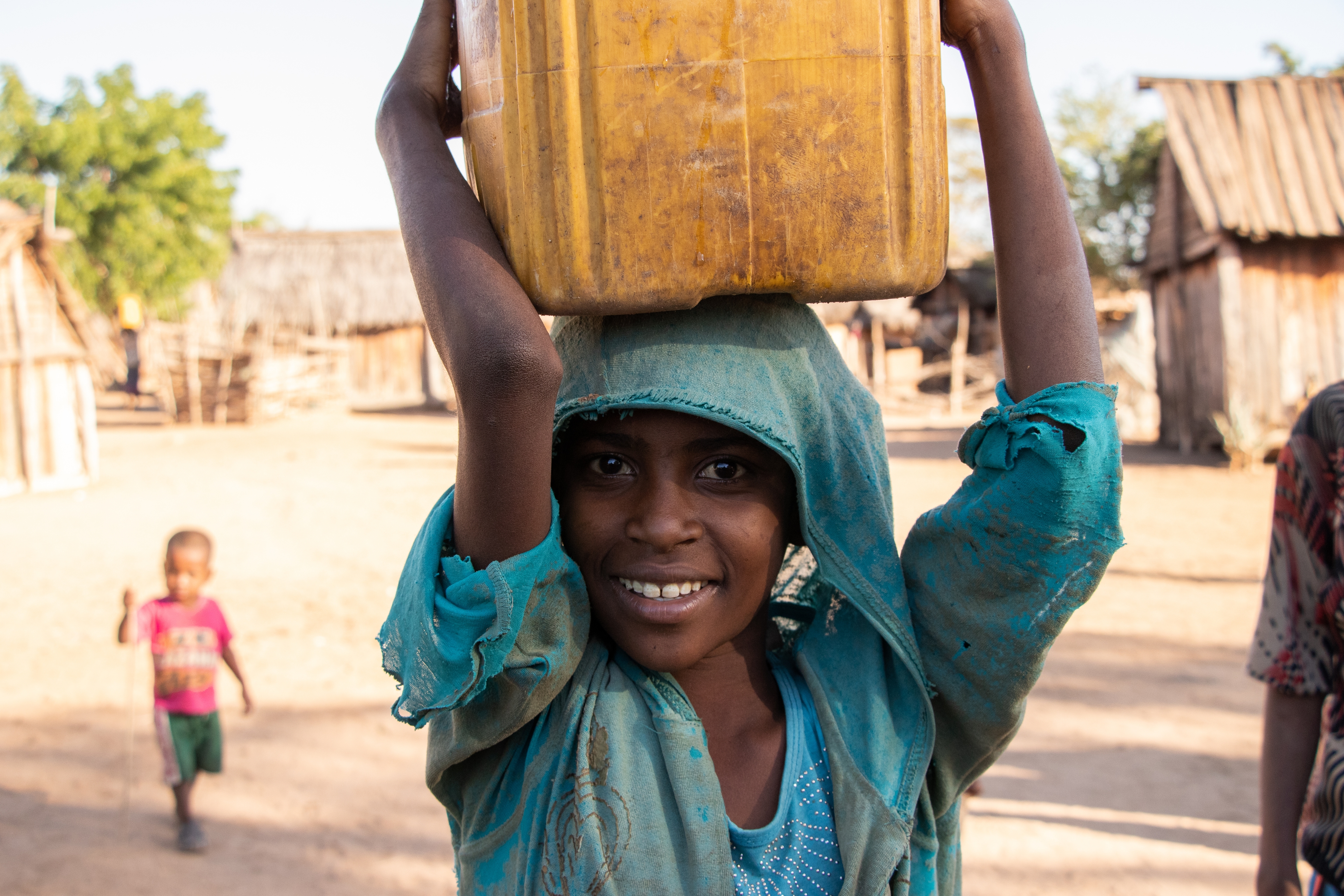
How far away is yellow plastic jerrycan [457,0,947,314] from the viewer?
42.1 inches

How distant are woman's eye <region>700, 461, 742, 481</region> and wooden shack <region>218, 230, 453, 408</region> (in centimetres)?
2451

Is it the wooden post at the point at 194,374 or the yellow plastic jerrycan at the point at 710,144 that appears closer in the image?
the yellow plastic jerrycan at the point at 710,144

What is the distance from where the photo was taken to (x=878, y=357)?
82.5ft

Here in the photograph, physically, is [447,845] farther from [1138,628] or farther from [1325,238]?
[1325,238]

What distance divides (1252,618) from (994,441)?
6.36m

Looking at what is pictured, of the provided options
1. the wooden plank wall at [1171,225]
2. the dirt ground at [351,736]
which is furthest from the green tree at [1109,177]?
the dirt ground at [351,736]

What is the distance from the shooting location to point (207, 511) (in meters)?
10.5

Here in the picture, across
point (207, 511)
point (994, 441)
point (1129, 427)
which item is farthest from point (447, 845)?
point (1129, 427)

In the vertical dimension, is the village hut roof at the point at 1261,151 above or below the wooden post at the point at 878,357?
above

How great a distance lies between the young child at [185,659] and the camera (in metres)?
3.94

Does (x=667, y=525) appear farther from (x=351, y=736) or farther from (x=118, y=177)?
(x=118, y=177)

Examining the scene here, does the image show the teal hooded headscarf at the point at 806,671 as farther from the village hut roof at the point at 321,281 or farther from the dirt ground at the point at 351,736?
the village hut roof at the point at 321,281

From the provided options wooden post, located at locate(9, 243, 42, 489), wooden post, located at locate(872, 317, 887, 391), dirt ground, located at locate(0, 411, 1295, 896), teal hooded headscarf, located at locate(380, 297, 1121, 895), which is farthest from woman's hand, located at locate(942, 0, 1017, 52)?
wooden post, located at locate(872, 317, 887, 391)

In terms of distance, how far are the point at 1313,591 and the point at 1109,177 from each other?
114 ft
